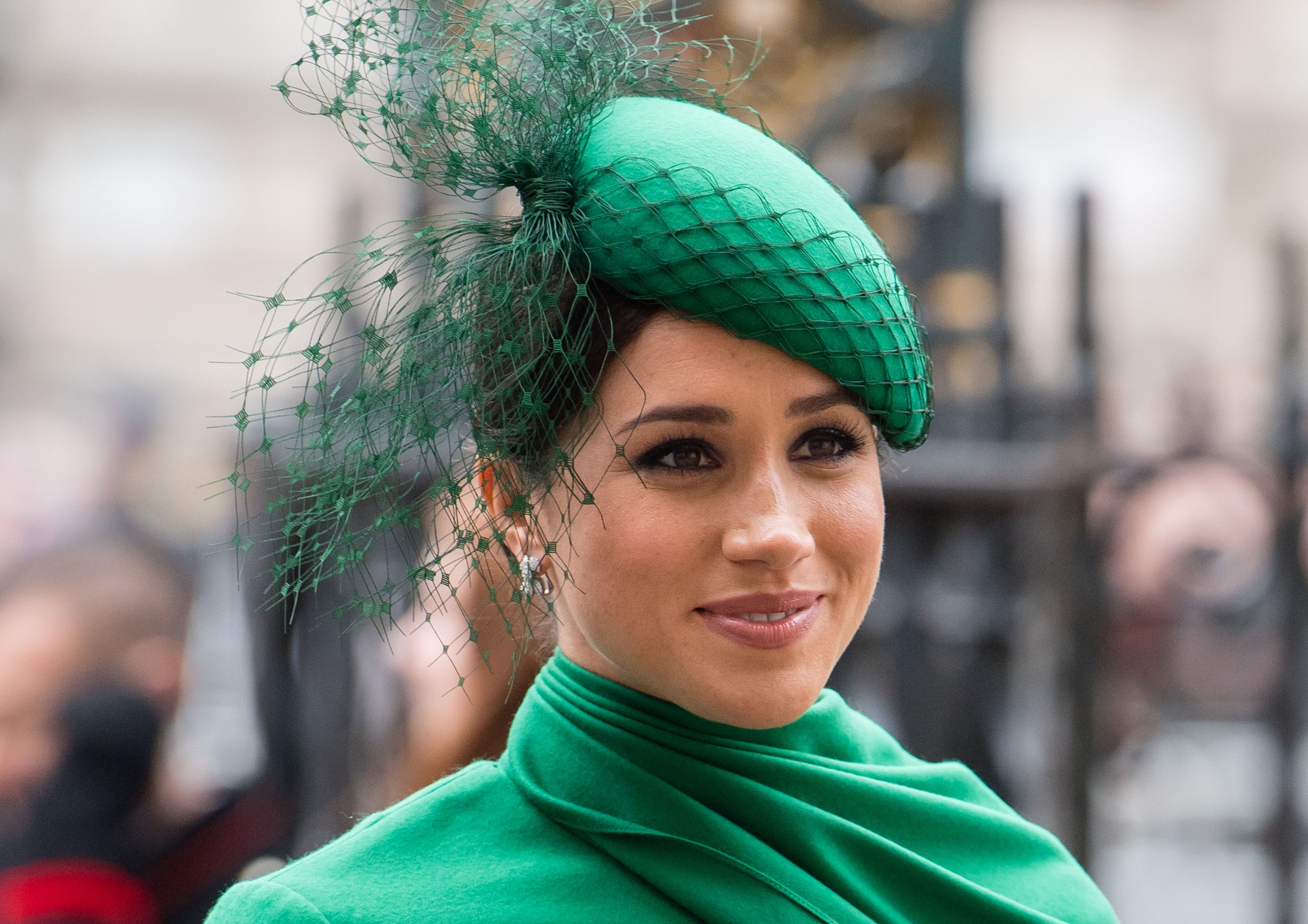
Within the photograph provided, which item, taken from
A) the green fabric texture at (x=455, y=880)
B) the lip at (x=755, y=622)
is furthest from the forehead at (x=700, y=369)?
the green fabric texture at (x=455, y=880)

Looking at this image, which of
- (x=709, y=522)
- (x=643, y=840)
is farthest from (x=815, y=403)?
(x=643, y=840)

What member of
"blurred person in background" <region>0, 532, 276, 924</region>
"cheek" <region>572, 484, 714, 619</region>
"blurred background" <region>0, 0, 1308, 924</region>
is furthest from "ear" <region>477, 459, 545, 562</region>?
"blurred person in background" <region>0, 532, 276, 924</region>

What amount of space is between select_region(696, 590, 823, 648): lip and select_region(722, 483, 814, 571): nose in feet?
0.13

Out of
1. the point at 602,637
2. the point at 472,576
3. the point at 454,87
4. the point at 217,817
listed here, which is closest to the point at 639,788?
the point at 602,637

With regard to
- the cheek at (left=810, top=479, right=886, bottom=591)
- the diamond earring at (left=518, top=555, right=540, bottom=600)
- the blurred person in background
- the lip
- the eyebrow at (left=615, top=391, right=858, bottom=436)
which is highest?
the eyebrow at (left=615, top=391, right=858, bottom=436)

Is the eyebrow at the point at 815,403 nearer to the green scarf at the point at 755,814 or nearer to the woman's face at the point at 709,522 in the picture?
the woman's face at the point at 709,522

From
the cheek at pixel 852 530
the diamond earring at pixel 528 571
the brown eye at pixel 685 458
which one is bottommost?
the diamond earring at pixel 528 571

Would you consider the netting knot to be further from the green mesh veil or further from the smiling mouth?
the smiling mouth

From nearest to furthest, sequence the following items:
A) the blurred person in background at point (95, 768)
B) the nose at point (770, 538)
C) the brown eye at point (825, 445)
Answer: the nose at point (770, 538)
the brown eye at point (825, 445)
the blurred person in background at point (95, 768)

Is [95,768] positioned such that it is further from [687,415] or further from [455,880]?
[687,415]

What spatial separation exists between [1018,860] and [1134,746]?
4.19 m

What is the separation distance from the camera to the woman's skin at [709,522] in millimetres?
1656

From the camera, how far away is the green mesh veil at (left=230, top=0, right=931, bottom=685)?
65.7 inches

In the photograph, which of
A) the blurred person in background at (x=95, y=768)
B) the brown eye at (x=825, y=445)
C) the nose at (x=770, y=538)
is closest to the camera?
the nose at (x=770, y=538)
